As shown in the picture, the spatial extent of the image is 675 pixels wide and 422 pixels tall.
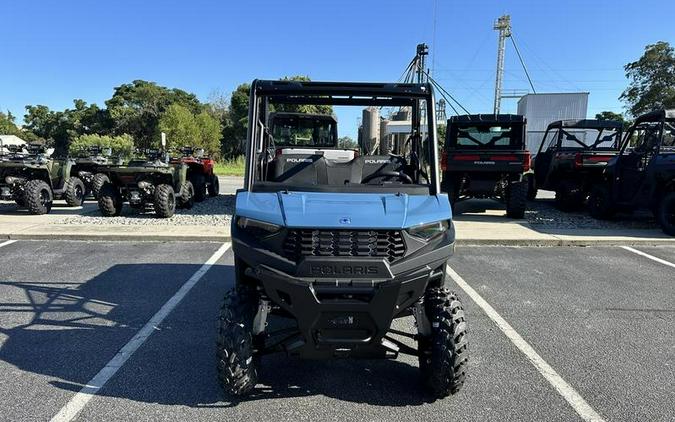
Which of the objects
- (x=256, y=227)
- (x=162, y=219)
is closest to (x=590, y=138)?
(x=162, y=219)

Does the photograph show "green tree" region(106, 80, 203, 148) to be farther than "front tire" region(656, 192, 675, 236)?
Yes

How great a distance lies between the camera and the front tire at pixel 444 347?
296 centimetres

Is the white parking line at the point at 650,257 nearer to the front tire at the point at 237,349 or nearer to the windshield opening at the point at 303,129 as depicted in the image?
the windshield opening at the point at 303,129

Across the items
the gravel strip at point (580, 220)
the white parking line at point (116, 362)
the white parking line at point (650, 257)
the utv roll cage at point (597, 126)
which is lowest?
the white parking line at point (116, 362)

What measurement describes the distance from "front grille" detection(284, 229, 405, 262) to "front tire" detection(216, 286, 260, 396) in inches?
21.0

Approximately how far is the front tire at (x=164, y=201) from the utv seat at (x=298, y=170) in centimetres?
694

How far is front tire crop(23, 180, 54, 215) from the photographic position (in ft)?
36.2

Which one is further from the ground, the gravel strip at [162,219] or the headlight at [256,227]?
the headlight at [256,227]

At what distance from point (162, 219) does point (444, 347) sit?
8.83m

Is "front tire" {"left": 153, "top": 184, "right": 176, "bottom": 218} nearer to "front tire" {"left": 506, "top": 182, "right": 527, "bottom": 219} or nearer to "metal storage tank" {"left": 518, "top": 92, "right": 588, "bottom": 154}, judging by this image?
"front tire" {"left": 506, "top": 182, "right": 527, "bottom": 219}

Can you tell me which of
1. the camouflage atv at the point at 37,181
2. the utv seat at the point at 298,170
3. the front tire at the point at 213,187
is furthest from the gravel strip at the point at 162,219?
the utv seat at the point at 298,170

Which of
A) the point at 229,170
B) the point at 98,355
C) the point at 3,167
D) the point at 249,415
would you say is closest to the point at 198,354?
the point at 98,355

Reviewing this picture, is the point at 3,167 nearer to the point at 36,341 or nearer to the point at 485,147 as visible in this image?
the point at 36,341

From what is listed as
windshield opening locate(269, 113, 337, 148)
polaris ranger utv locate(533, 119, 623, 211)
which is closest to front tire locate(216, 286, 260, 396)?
windshield opening locate(269, 113, 337, 148)
